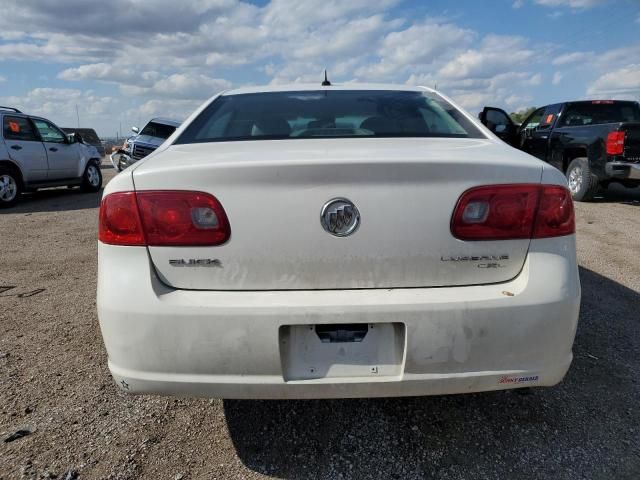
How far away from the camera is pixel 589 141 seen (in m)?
8.02

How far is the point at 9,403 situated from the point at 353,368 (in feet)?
6.05

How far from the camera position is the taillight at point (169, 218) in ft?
5.39

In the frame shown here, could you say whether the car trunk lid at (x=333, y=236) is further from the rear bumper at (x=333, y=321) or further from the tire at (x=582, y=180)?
the tire at (x=582, y=180)

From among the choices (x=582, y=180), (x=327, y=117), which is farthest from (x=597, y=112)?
(x=327, y=117)

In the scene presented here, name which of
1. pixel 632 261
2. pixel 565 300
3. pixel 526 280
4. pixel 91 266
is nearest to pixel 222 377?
pixel 526 280

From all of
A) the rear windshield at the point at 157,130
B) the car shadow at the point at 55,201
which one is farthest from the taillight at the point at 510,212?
the rear windshield at the point at 157,130

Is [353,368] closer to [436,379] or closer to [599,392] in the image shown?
[436,379]

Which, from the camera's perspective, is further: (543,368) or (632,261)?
(632,261)

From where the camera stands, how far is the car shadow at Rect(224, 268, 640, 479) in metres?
1.92

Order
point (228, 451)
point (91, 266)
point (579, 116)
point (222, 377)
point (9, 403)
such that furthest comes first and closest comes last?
point (579, 116)
point (91, 266)
point (9, 403)
point (228, 451)
point (222, 377)

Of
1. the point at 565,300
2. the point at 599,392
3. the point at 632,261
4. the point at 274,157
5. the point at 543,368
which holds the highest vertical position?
the point at 274,157

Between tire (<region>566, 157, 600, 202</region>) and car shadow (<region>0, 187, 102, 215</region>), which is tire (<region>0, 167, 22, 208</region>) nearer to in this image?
car shadow (<region>0, 187, 102, 215</region>)

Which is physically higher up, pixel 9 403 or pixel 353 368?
pixel 353 368

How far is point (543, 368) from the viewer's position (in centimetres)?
174
